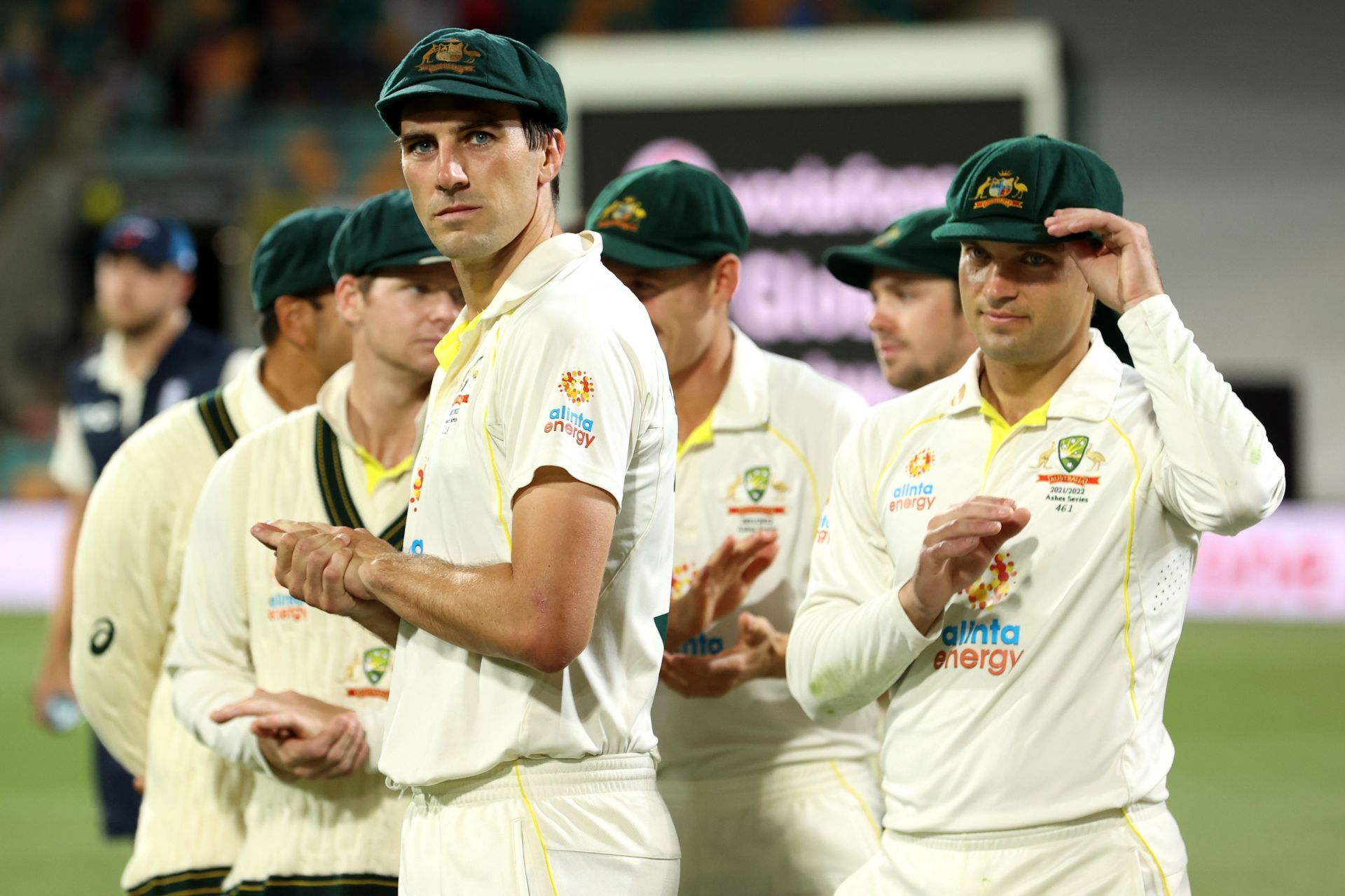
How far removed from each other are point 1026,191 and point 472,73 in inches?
38.4

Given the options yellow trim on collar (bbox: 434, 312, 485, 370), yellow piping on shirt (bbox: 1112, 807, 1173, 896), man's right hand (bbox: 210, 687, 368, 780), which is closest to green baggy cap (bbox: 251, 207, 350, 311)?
man's right hand (bbox: 210, 687, 368, 780)

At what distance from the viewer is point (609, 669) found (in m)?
2.49

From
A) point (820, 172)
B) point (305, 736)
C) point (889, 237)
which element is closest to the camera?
point (305, 736)

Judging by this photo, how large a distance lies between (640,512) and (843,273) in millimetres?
1939

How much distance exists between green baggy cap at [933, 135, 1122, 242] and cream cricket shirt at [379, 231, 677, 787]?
0.66 metres

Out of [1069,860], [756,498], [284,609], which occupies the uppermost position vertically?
[756,498]

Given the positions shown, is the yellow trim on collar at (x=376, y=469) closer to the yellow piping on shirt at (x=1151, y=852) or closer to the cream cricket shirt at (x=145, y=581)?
the cream cricket shirt at (x=145, y=581)

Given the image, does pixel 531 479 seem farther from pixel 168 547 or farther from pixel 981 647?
pixel 168 547

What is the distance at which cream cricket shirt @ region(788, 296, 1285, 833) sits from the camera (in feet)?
8.57

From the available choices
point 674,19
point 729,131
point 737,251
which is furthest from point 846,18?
point 737,251

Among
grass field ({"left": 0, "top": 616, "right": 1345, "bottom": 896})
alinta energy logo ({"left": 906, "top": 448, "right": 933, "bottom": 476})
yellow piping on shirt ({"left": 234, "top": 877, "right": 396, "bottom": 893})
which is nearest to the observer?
alinta energy logo ({"left": 906, "top": 448, "right": 933, "bottom": 476})

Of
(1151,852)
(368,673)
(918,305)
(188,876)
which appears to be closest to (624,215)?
(918,305)

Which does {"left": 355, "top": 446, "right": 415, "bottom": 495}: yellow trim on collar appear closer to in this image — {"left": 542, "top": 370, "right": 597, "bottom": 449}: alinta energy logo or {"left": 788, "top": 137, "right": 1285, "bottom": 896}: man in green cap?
{"left": 788, "top": 137, "right": 1285, "bottom": 896}: man in green cap

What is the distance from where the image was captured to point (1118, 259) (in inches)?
108
